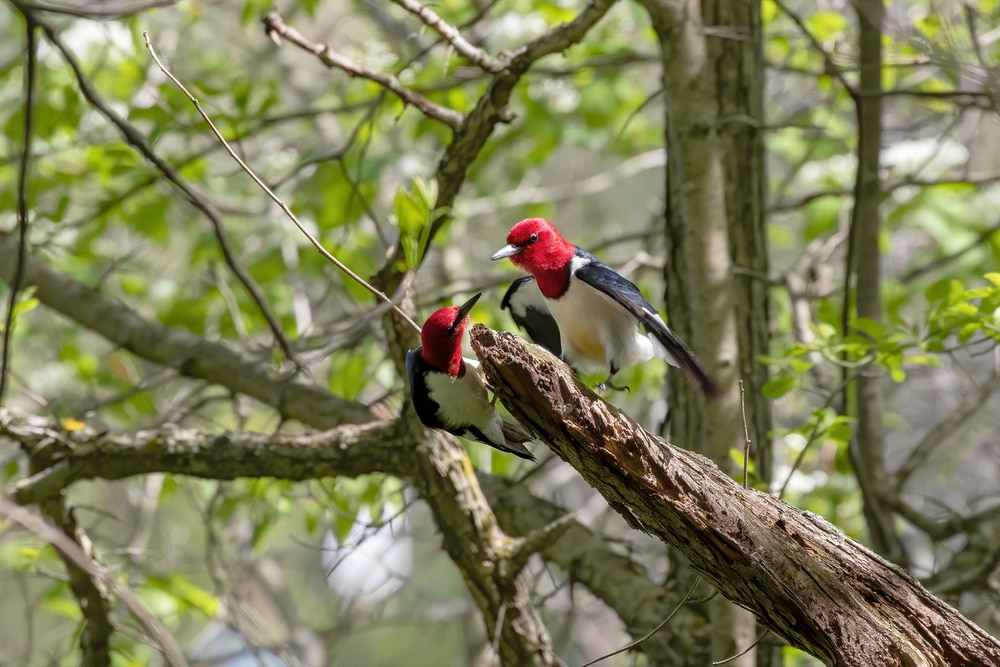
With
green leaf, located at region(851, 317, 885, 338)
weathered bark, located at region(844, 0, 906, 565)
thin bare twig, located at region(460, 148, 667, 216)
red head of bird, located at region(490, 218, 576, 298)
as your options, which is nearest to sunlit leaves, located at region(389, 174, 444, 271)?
red head of bird, located at region(490, 218, 576, 298)

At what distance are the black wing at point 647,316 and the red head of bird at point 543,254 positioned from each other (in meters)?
0.09

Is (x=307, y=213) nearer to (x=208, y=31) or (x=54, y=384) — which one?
(x=54, y=384)

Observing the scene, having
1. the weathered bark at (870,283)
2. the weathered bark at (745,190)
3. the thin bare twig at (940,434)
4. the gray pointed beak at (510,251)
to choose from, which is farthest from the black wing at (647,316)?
the thin bare twig at (940,434)

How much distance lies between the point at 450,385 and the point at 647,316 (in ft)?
2.11

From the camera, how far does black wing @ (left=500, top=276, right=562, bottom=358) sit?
3.52 metres

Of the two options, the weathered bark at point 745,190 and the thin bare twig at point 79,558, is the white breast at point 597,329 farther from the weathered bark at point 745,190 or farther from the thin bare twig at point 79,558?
the thin bare twig at point 79,558

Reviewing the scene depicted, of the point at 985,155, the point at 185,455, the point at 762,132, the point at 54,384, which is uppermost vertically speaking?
the point at 985,155

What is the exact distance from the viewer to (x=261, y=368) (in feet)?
13.3

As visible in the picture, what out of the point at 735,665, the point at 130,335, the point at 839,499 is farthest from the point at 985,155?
the point at 130,335

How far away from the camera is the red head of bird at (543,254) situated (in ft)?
10.1

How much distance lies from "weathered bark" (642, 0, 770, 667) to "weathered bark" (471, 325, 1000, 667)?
1.51m

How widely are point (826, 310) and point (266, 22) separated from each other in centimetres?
259

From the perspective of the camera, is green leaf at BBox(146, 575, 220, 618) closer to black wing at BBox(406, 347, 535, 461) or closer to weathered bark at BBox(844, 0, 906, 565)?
black wing at BBox(406, 347, 535, 461)

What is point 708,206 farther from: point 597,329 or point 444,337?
point 444,337
